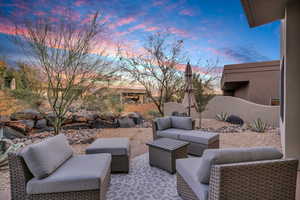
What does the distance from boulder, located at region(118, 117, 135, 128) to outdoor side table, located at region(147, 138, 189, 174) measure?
457 cm

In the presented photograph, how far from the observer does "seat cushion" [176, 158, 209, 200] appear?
1.52m

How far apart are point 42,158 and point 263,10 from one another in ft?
15.2

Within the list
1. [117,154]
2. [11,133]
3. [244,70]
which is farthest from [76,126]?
[244,70]

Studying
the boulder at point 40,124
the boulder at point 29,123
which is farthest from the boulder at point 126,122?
the boulder at point 29,123

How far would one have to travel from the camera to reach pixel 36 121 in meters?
6.35

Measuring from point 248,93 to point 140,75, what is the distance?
24.8 ft

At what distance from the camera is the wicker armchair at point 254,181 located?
1.33 m

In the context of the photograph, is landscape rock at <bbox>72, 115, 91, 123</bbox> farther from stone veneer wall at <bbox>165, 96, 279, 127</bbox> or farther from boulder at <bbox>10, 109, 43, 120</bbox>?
stone veneer wall at <bbox>165, 96, 279, 127</bbox>

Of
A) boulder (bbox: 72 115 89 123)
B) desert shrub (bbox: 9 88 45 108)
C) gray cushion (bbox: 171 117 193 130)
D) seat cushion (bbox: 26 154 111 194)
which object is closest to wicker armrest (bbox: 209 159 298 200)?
seat cushion (bbox: 26 154 111 194)

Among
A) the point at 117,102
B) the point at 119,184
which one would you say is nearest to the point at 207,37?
the point at 117,102

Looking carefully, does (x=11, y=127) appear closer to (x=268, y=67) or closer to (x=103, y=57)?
(x=103, y=57)

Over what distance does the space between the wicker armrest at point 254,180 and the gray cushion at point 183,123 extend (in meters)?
2.88

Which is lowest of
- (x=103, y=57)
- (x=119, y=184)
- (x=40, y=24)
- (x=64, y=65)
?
(x=119, y=184)

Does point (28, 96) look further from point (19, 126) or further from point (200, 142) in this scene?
point (200, 142)
